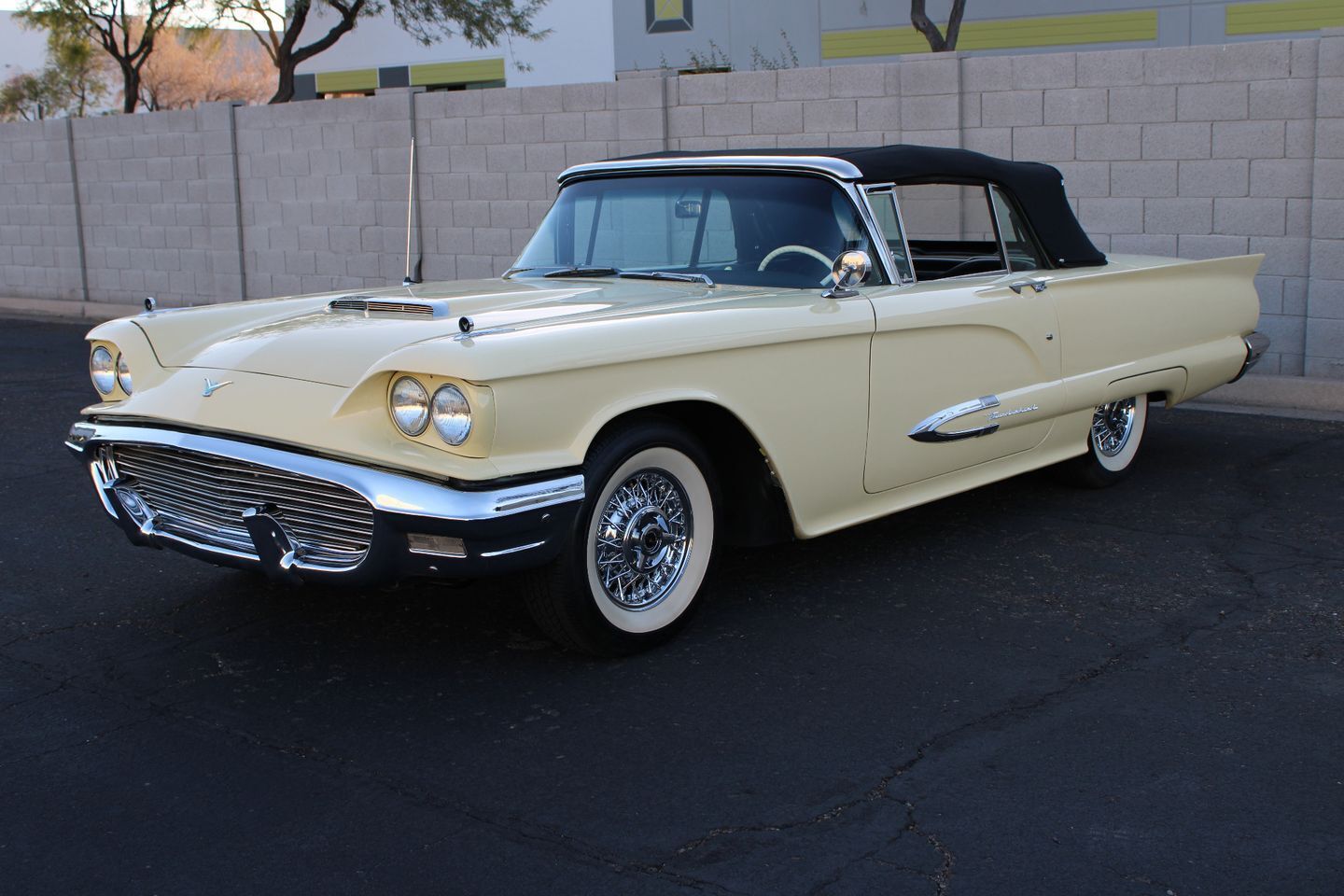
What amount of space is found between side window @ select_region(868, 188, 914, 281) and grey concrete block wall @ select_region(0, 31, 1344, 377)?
3.94 meters

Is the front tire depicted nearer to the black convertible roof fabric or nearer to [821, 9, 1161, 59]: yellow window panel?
the black convertible roof fabric

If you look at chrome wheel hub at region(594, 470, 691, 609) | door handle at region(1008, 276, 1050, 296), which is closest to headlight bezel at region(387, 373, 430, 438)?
chrome wheel hub at region(594, 470, 691, 609)

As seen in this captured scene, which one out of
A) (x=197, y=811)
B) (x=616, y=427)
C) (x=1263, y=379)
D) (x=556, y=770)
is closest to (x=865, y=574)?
(x=616, y=427)

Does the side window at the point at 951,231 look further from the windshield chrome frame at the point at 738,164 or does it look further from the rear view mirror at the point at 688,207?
the rear view mirror at the point at 688,207

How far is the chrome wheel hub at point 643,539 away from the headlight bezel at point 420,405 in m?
0.61

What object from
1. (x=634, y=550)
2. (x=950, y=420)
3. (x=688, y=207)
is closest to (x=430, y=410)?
(x=634, y=550)

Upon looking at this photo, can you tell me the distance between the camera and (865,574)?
5035 millimetres

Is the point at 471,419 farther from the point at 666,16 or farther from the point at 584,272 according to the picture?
the point at 666,16

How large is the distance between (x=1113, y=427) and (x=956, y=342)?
5.61 feet

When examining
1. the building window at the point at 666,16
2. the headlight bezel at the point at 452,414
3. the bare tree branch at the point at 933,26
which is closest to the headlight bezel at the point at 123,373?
the headlight bezel at the point at 452,414

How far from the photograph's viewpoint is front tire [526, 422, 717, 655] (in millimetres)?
3898

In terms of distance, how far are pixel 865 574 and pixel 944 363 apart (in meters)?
0.83

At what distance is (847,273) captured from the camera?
4652 mm

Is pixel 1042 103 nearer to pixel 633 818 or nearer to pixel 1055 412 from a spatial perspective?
pixel 1055 412
